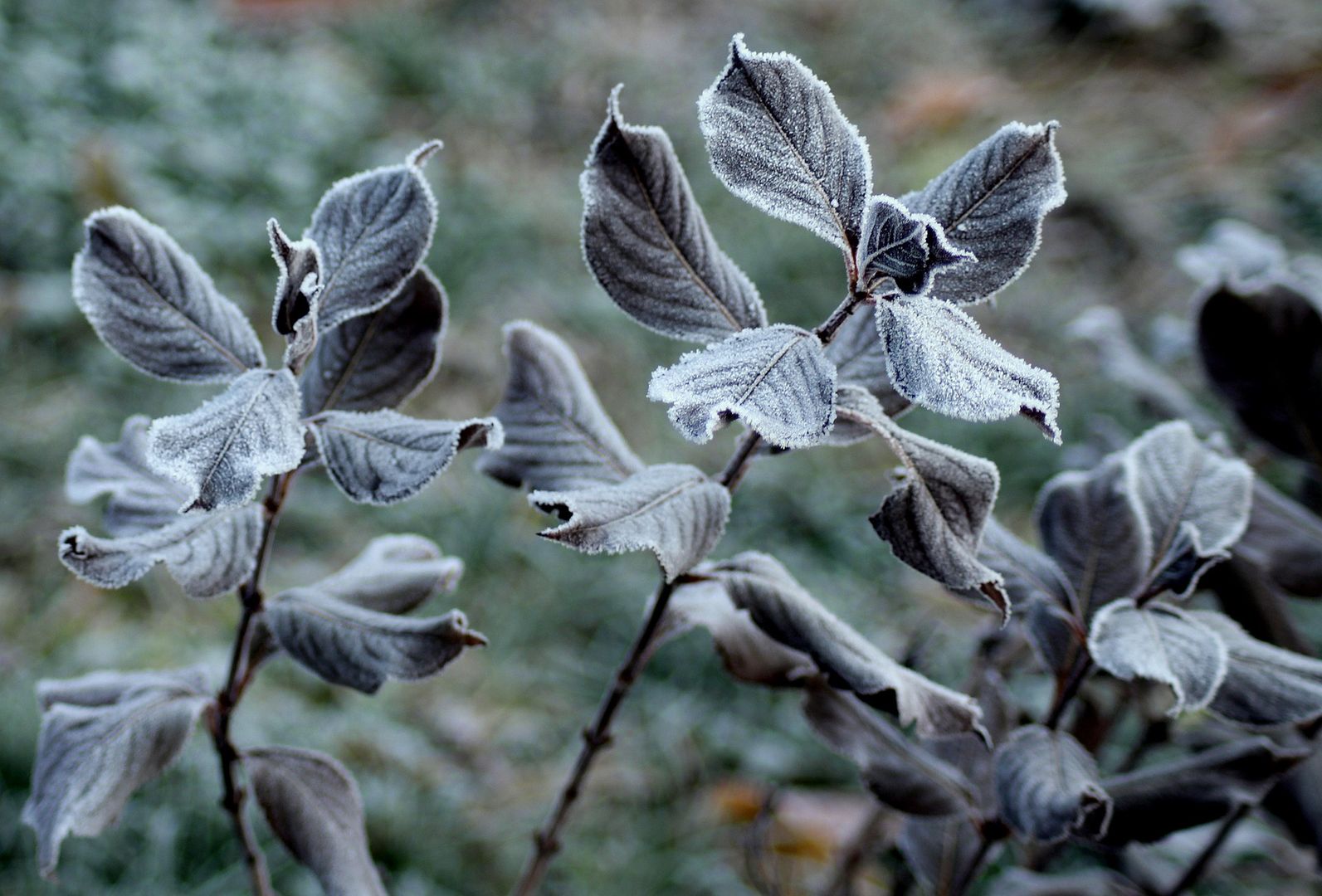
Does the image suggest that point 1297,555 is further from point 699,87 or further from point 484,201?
point 699,87

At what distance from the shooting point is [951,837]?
3.42ft

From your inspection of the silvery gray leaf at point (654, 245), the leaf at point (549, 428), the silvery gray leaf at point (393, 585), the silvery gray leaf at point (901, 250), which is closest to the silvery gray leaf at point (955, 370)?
the silvery gray leaf at point (901, 250)

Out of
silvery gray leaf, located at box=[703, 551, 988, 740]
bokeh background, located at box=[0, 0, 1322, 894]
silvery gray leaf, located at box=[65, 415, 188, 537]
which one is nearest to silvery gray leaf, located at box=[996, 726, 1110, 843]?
silvery gray leaf, located at box=[703, 551, 988, 740]

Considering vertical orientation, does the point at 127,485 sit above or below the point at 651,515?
below

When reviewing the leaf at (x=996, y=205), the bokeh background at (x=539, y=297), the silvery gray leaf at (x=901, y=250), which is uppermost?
the leaf at (x=996, y=205)

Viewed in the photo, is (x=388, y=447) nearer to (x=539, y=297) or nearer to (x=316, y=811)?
(x=316, y=811)

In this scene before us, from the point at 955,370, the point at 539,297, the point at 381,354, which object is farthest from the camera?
the point at 539,297

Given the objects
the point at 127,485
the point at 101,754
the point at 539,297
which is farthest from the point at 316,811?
the point at 539,297

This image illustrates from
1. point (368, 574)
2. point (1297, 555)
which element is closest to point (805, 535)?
point (1297, 555)

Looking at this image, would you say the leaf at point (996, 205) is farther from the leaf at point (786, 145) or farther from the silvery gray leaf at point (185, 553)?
the silvery gray leaf at point (185, 553)

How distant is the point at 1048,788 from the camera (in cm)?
72

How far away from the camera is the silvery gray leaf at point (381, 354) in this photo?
0.75m

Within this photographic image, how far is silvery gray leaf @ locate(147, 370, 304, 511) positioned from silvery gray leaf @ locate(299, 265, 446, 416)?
0.13 metres

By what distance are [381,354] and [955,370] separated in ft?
1.30
